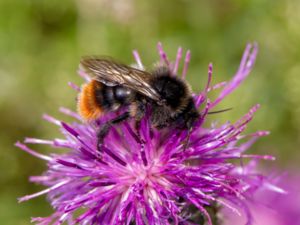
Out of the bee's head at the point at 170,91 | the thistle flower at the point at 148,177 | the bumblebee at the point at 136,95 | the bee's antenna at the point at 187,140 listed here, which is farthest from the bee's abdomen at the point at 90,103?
the bee's antenna at the point at 187,140

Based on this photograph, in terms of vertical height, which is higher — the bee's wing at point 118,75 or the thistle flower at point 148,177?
the bee's wing at point 118,75

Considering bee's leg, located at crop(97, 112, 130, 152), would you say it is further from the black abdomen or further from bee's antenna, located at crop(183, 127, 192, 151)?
bee's antenna, located at crop(183, 127, 192, 151)

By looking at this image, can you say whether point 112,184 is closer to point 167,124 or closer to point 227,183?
point 167,124

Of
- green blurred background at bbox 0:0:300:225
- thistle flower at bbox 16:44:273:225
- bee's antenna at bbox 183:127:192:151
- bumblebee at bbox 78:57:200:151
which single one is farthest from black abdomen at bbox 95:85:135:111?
green blurred background at bbox 0:0:300:225

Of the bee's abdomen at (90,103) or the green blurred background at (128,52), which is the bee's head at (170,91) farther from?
the green blurred background at (128,52)

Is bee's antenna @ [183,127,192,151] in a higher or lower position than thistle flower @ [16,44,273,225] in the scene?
higher

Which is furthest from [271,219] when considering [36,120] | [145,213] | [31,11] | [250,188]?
[31,11]

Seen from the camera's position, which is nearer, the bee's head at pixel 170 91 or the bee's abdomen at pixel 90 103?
the bee's head at pixel 170 91
